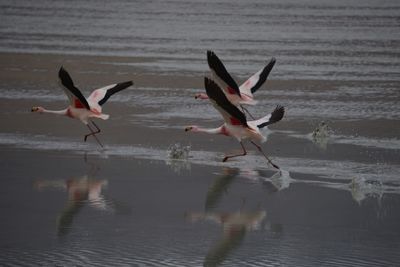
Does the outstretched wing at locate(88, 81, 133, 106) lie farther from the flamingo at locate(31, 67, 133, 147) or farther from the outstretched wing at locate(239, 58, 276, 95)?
the outstretched wing at locate(239, 58, 276, 95)

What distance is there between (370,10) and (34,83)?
1901 cm

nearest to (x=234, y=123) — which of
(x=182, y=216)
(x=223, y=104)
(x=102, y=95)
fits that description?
(x=223, y=104)

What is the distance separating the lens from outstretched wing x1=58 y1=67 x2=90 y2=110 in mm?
15047

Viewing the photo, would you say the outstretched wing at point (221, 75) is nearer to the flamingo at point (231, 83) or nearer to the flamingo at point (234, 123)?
the flamingo at point (231, 83)

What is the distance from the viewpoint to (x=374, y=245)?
10344 mm

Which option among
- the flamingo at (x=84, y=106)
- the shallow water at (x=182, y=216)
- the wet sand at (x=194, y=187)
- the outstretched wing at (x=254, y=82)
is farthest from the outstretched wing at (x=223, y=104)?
the outstretched wing at (x=254, y=82)

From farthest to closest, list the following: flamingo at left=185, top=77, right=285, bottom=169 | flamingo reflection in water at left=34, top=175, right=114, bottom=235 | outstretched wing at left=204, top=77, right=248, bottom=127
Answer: flamingo at left=185, top=77, right=285, bottom=169 → outstretched wing at left=204, top=77, right=248, bottom=127 → flamingo reflection in water at left=34, top=175, right=114, bottom=235

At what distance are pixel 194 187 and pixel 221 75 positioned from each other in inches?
135

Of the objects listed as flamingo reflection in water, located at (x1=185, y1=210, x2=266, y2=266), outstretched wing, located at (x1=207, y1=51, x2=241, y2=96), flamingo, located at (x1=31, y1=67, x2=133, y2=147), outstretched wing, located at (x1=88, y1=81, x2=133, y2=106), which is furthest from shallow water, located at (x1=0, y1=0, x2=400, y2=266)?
outstretched wing, located at (x1=207, y1=51, x2=241, y2=96)

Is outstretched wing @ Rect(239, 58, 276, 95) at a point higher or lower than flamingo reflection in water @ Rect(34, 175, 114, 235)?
higher

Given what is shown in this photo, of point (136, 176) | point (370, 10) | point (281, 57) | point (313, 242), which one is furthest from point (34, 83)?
point (370, 10)

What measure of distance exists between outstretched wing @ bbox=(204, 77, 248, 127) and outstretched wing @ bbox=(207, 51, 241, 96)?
1.43 m

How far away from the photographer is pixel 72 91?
15.5 m

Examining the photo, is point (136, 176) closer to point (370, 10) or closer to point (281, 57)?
point (281, 57)
